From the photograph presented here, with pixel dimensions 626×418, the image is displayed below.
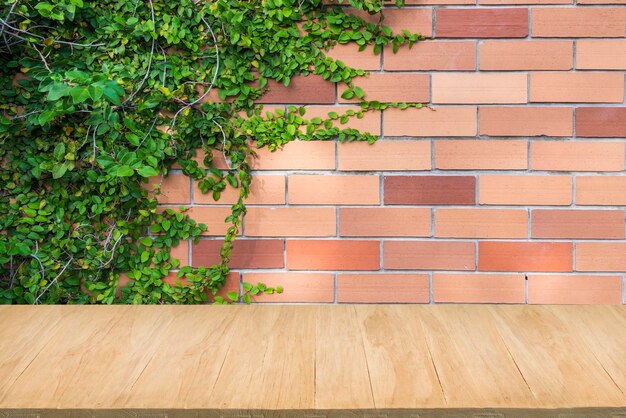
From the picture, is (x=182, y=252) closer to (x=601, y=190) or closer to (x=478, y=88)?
(x=478, y=88)

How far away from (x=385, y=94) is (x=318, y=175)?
11.7 inches

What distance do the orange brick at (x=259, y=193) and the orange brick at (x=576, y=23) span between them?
0.84m

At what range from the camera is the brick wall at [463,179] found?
1729 millimetres

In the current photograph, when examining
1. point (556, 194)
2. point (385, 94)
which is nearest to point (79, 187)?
point (385, 94)

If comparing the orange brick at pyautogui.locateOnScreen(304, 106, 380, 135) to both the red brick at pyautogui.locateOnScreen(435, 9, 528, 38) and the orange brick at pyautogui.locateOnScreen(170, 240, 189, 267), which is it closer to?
the red brick at pyautogui.locateOnScreen(435, 9, 528, 38)

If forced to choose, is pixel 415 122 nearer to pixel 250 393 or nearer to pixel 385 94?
pixel 385 94

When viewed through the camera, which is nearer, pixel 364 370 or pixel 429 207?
pixel 364 370

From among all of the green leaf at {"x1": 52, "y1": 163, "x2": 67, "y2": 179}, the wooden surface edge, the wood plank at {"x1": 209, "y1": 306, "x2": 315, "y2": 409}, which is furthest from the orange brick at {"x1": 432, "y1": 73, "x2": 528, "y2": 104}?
the green leaf at {"x1": 52, "y1": 163, "x2": 67, "y2": 179}

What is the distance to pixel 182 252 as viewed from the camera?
71.4 inches

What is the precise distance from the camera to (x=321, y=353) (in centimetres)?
124

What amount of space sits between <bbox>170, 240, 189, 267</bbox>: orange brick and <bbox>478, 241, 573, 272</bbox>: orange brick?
853mm

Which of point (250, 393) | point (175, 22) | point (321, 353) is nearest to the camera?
point (250, 393)

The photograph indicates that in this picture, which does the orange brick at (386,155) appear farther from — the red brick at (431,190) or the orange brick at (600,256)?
the orange brick at (600,256)

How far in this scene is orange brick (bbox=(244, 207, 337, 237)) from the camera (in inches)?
70.5
